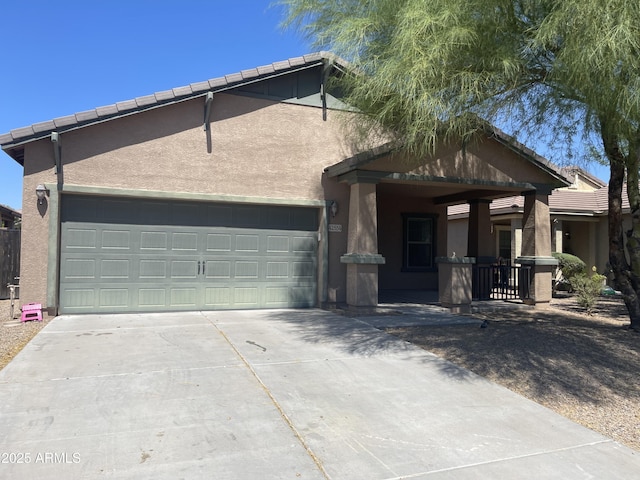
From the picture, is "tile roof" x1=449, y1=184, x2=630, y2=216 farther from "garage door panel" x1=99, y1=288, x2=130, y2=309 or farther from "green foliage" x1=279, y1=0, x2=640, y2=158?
"garage door panel" x1=99, y1=288, x2=130, y2=309

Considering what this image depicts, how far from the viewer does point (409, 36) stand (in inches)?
264

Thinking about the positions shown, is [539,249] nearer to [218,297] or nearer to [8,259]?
[218,297]

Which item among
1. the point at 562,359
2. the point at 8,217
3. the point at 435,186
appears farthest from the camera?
the point at 8,217

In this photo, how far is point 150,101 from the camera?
31.8ft

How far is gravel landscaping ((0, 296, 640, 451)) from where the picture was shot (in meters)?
5.24

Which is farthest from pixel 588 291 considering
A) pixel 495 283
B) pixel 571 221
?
pixel 571 221

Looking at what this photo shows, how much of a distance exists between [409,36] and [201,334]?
18.4 feet

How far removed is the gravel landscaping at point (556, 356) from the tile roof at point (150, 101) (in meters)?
3.49

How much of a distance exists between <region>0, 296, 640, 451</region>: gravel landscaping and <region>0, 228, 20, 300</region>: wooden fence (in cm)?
343

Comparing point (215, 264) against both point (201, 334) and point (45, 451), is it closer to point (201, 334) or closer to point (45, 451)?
point (201, 334)

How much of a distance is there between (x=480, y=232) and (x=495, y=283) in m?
1.64

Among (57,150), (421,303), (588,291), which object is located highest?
(57,150)

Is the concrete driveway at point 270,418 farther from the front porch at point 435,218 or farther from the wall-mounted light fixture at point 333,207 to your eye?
the wall-mounted light fixture at point 333,207

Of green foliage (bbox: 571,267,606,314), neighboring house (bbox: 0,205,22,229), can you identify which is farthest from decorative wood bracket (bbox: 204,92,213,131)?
neighboring house (bbox: 0,205,22,229)
